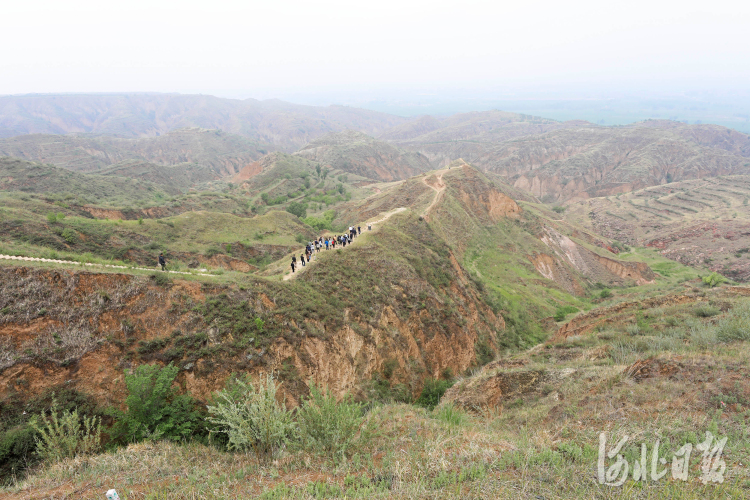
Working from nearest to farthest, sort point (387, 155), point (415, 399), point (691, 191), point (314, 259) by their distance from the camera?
point (415, 399), point (314, 259), point (691, 191), point (387, 155)

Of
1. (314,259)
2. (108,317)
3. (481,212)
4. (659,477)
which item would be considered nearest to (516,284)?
(481,212)

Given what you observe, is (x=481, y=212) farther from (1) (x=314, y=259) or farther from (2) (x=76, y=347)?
(2) (x=76, y=347)

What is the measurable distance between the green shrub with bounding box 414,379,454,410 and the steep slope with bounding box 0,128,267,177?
553 ft

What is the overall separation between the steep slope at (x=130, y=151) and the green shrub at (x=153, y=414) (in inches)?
6714

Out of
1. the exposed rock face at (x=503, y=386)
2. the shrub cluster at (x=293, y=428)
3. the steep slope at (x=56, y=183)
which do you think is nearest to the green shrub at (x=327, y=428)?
the shrub cluster at (x=293, y=428)

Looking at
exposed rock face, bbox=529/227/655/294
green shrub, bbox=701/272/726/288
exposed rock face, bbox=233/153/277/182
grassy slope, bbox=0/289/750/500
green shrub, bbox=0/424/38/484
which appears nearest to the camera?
grassy slope, bbox=0/289/750/500

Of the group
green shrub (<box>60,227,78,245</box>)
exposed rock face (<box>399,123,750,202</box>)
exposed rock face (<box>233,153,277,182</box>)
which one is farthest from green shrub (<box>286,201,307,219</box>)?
exposed rock face (<box>399,123,750,202</box>)

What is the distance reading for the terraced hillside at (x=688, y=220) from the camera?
221 ft

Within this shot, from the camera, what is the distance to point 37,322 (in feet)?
42.6

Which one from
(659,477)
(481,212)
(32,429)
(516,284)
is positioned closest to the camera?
(659,477)

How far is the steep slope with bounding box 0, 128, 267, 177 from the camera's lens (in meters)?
143

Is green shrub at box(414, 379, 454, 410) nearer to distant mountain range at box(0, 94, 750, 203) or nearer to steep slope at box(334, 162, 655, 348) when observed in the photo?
steep slope at box(334, 162, 655, 348)

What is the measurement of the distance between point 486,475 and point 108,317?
16306 millimetres

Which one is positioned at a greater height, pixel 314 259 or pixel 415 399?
pixel 314 259
